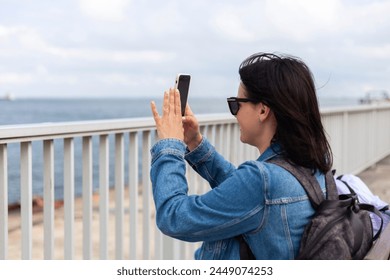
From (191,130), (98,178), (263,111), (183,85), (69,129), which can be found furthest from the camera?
(98,178)

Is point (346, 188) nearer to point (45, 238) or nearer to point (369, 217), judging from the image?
point (369, 217)

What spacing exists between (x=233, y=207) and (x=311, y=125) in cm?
38

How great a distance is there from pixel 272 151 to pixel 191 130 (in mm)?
444

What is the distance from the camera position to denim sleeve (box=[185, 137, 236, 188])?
256cm

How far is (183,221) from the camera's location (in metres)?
2.06

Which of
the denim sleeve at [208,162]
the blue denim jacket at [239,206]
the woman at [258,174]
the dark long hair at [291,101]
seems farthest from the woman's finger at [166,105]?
the denim sleeve at [208,162]

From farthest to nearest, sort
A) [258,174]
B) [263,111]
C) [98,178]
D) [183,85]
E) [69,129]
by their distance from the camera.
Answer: [98,178] < [69,129] < [183,85] < [263,111] < [258,174]

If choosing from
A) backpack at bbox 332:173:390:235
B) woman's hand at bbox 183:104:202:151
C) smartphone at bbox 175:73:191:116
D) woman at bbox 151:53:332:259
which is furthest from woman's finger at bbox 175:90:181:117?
backpack at bbox 332:173:390:235

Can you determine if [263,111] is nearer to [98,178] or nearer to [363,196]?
[363,196]

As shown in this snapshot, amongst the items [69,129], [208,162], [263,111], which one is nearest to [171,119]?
[263,111]

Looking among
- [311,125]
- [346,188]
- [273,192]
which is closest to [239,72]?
[311,125]

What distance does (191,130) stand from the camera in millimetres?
2518

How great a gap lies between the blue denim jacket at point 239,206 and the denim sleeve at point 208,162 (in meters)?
0.40

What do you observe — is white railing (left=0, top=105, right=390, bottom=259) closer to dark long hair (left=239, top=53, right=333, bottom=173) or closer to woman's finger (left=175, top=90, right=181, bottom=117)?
woman's finger (left=175, top=90, right=181, bottom=117)
